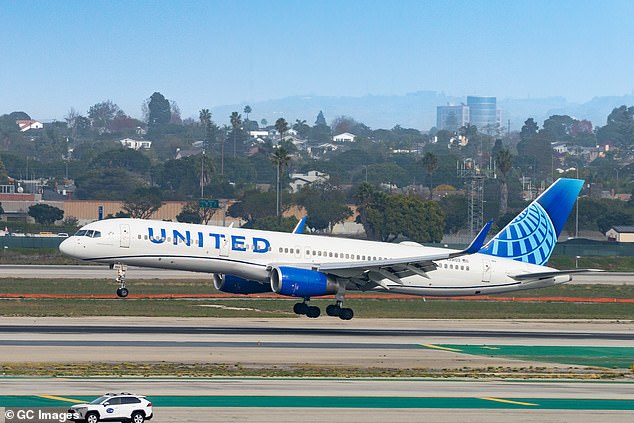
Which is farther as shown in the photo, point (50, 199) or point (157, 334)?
point (50, 199)

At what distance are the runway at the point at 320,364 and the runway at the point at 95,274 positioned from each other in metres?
31.7

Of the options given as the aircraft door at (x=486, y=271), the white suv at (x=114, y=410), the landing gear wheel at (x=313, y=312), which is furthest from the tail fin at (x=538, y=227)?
the white suv at (x=114, y=410)

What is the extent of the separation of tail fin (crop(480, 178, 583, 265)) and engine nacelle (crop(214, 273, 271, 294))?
12.6 meters

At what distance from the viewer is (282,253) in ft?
180

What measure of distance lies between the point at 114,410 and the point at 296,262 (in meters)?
28.4

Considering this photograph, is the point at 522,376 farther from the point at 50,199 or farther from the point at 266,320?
the point at 50,199

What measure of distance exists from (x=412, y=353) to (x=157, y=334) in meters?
11.2

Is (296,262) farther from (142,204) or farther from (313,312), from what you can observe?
(142,204)

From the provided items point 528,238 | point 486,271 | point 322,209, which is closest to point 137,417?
point 486,271

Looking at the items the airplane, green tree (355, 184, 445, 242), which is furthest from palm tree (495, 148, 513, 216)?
the airplane

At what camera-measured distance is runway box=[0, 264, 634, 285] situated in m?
84.9

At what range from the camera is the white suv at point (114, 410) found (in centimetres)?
2686

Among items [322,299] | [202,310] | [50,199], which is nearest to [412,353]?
[202,310]

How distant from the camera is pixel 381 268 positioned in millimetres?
53469
